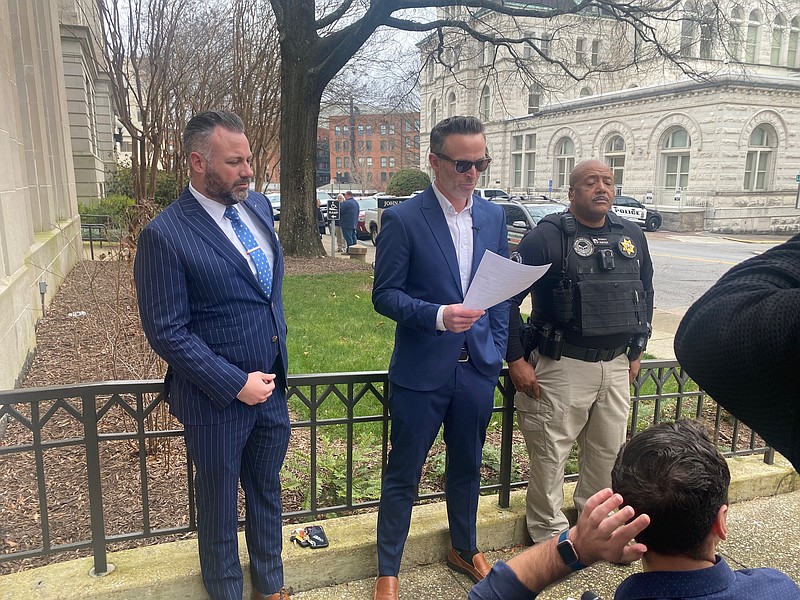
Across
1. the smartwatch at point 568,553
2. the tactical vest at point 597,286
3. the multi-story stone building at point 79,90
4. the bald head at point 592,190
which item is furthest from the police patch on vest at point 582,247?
the multi-story stone building at point 79,90

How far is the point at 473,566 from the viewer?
121 inches

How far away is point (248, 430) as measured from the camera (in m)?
2.52

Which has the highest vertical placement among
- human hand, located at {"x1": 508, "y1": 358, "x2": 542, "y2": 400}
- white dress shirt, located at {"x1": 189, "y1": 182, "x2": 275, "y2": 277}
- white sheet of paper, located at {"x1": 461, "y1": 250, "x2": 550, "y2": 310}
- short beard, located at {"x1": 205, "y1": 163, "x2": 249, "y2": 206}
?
short beard, located at {"x1": 205, "y1": 163, "x2": 249, "y2": 206}

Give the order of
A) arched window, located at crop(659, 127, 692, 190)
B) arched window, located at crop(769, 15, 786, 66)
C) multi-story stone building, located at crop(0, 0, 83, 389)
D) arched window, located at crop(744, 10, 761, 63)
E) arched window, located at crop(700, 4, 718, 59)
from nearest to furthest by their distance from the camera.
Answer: multi-story stone building, located at crop(0, 0, 83, 389), arched window, located at crop(700, 4, 718, 59), arched window, located at crop(659, 127, 692, 190), arched window, located at crop(744, 10, 761, 63), arched window, located at crop(769, 15, 786, 66)

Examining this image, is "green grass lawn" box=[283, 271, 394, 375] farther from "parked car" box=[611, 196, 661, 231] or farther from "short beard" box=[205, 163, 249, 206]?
"parked car" box=[611, 196, 661, 231]

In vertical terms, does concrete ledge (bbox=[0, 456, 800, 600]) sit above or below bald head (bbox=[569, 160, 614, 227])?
below

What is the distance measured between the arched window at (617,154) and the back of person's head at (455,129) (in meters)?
39.2

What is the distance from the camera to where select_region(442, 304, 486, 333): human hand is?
2.50 m

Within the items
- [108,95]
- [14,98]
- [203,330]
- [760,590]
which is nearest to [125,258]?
[14,98]

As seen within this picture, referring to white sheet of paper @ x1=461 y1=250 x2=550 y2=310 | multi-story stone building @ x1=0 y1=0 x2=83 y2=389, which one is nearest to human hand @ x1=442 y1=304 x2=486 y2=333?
white sheet of paper @ x1=461 y1=250 x2=550 y2=310

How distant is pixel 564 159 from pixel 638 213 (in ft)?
54.5

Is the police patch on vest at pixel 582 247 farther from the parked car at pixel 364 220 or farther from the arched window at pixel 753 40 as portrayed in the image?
the arched window at pixel 753 40

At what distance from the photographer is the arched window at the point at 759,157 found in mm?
34188

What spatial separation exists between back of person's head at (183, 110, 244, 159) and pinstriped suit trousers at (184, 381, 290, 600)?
105 cm
